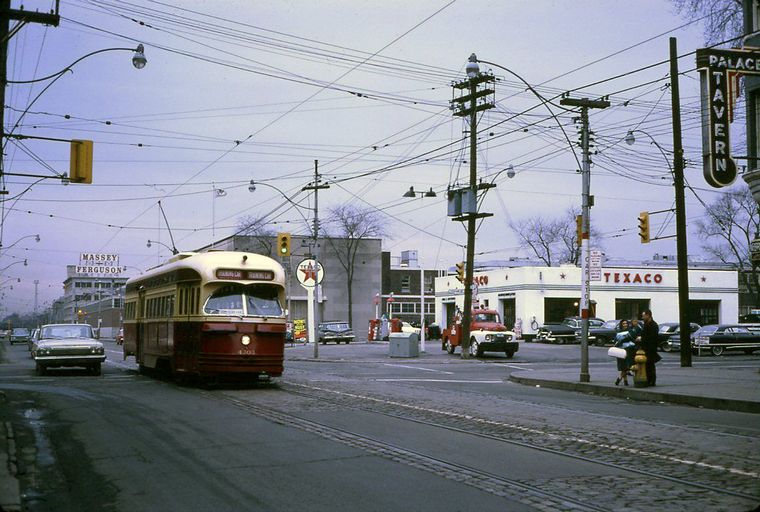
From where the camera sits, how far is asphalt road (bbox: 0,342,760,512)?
24.2 ft

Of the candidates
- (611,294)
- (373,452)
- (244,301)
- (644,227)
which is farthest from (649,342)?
(611,294)

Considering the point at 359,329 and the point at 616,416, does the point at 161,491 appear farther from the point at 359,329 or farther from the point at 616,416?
the point at 359,329

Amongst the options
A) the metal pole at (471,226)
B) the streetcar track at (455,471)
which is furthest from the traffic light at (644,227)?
the streetcar track at (455,471)

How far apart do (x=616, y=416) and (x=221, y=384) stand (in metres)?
10.6

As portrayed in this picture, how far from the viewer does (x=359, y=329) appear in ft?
298

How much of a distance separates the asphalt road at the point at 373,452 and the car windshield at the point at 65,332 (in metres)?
7.46

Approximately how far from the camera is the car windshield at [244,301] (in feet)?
62.0

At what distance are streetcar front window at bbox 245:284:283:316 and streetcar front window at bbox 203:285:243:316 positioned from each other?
0.22 m

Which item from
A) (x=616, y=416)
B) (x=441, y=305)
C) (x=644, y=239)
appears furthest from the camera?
(x=441, y=305)

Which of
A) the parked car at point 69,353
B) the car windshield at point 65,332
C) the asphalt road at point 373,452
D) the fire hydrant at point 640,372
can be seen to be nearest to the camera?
the asphalt road at point 373,452

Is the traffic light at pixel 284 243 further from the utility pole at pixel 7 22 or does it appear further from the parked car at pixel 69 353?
→ the utility pole at pixel 7 22

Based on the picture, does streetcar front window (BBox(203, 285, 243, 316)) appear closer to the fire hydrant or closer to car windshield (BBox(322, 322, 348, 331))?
the fire hydrant

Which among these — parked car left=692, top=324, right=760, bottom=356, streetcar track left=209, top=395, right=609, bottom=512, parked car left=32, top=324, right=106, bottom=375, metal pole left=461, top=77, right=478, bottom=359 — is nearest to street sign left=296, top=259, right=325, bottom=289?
metal pole left=461, top=77, right=478, bottom=359

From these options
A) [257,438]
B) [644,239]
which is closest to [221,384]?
[257,438]
